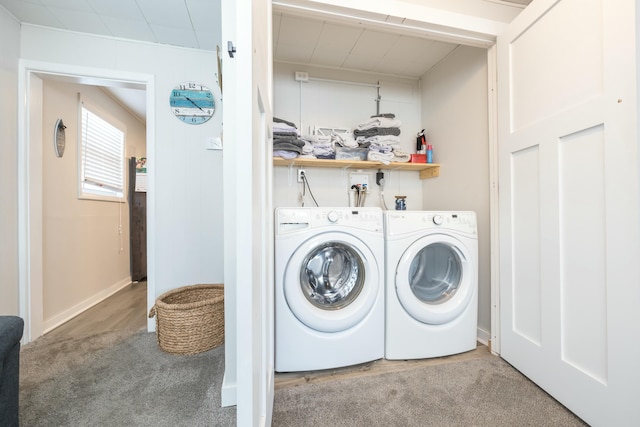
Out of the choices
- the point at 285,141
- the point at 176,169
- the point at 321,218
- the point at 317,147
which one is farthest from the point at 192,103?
the point at 321,218

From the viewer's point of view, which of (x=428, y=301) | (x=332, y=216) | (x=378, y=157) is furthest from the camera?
(x=378, y=157)

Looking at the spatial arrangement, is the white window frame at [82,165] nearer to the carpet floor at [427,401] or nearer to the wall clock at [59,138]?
the wall clock at [59,138]

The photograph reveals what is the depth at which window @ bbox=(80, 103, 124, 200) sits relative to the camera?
91.8 inches

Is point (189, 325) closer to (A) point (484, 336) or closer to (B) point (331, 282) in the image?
(B) point (331, 282)

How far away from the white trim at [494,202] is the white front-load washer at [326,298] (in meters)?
0.71

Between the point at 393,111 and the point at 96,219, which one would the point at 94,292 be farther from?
the point at 393,111

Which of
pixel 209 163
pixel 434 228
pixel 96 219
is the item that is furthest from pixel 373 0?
pixel 96 219

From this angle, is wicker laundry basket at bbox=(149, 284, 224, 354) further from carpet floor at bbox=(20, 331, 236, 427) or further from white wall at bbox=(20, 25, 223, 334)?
white wall at bbox=(20, 25, 223, 334)

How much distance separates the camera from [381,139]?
1996 millimetres

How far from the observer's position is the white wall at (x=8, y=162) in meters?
1.53

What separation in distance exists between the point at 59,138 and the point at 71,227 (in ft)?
2.38

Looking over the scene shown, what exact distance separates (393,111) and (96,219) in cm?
306

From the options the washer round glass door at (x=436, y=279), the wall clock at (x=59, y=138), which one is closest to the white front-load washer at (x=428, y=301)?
the washer round glass door at (x=436, y=279)

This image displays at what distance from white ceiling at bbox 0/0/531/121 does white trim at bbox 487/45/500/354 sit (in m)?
0.50
